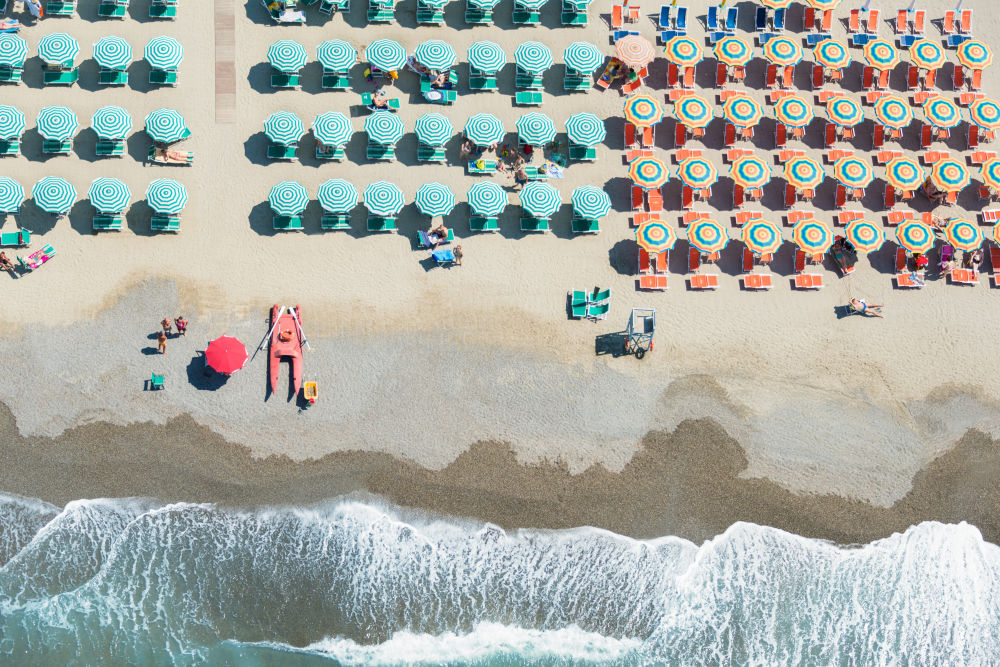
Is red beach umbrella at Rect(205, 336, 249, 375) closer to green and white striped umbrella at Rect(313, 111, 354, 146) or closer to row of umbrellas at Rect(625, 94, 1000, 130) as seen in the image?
green and white striped umbrella at Rect(313, 111, 354, 146)

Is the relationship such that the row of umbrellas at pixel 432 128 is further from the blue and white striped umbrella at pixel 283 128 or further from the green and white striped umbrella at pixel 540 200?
the green and white striped umbrella at pixel 540 200

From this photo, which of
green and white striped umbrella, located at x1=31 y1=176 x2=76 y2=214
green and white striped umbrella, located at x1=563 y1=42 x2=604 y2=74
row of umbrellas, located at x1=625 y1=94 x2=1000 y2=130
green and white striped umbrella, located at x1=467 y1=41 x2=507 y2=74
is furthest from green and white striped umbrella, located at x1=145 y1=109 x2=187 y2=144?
row of umbrellas, located at x1=625 y1=94 x2=1000 y2=130

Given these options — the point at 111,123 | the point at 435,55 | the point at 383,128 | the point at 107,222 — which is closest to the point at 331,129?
the point at 383,128

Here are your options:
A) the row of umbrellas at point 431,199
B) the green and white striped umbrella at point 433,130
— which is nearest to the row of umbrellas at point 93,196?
the row of umbrellas at point 431,199

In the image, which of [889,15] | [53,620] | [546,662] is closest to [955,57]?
[889,15]

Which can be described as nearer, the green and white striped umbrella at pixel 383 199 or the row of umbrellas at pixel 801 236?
the green and white striped umbrella at pixel 383 199

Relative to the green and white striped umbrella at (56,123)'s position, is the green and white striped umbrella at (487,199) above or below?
below

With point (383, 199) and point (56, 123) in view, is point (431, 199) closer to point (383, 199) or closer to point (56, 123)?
point (383, 199)

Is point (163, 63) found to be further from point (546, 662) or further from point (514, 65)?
point (546, 662)
